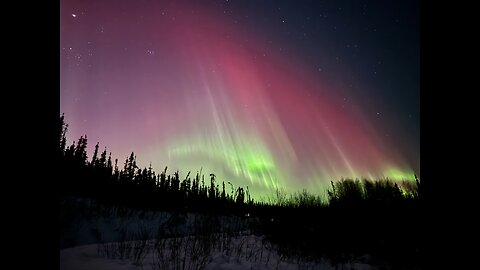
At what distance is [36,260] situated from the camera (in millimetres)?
1439

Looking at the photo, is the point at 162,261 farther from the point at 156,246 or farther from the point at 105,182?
the point at 105,182

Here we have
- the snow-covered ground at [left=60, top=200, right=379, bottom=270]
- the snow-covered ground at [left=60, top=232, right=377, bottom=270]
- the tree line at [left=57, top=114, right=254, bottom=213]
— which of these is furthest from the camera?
the tree line at [left=57, top=114, right=254, bottom=213]

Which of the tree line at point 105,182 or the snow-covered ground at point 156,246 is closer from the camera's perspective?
the snow-covered ground at point 156,246

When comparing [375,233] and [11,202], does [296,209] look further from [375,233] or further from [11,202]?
[11,202]

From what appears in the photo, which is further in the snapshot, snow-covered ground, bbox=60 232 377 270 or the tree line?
the tree line

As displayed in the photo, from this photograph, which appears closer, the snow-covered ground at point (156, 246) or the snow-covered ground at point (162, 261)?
the snow-covered ground at point (162, 261)

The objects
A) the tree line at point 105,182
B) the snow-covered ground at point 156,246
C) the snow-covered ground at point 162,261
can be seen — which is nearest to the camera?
the snow-covered ground at point 162,261

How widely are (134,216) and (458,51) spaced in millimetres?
19046

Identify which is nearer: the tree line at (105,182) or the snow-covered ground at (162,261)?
the snow-covered ground at (162,261)

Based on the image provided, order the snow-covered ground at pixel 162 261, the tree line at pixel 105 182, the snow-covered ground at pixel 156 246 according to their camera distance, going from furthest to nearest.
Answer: the tree line at pixel 105 182, the snow-covered ground at pixel 156 246, the snow-covered ground at pixel 162 261

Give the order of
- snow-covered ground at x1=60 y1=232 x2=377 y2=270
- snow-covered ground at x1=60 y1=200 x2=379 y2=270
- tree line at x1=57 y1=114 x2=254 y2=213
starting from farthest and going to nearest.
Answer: tree line at x1=57 y1=114 x2=254 y2=213 < snow-covered ground at x1=60 y1=200 x2=379 y2=270 < snow-covered ground at x1=60 y1=232 x2=377 y2=270

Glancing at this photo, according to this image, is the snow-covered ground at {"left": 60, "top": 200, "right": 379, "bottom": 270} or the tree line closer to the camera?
the snow-covered ground at {"left": 60, "top": 200, "right": 379, "bottom": 270}

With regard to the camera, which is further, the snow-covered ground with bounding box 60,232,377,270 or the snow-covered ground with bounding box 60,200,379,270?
the snow-covered ground with bounding box 60,200,379,270

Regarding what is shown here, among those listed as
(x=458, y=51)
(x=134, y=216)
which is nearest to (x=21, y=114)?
(x=458, y=51)
